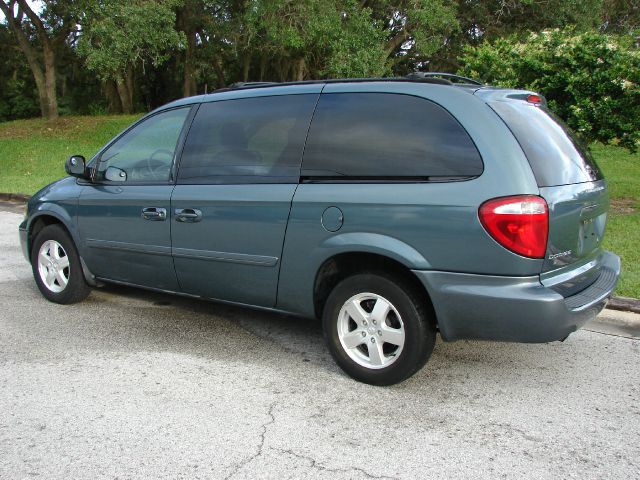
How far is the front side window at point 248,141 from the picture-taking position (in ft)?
13.7

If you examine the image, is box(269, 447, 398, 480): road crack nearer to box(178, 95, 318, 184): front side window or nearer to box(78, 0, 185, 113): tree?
box(178, 95, 318, 184): front side window

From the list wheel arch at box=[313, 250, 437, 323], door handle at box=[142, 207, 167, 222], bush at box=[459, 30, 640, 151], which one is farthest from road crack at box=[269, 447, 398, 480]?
bush at box=[459, 30, 640, 151]

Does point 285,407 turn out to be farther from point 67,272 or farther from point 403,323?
point 67,272

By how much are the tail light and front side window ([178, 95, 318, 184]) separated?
4.22 ft

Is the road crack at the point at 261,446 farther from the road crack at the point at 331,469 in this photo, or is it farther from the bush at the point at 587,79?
the bush at the point at 587,79

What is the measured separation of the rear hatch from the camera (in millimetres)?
3475

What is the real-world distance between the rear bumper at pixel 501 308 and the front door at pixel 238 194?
3.58 feet

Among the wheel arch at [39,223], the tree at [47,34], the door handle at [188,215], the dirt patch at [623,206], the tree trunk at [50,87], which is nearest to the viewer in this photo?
the door handle at [188,215]

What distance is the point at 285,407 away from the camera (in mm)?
3633


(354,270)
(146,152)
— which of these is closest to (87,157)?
(146,152)

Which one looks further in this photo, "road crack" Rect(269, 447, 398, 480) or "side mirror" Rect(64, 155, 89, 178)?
"side mirror" Rect(64, 155, 89, 178)

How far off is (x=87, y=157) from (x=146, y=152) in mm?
14407

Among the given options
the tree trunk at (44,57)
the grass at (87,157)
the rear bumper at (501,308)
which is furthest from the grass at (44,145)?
the rear bumper at (501,308)

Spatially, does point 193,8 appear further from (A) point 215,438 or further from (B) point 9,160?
(A) point 215,438
